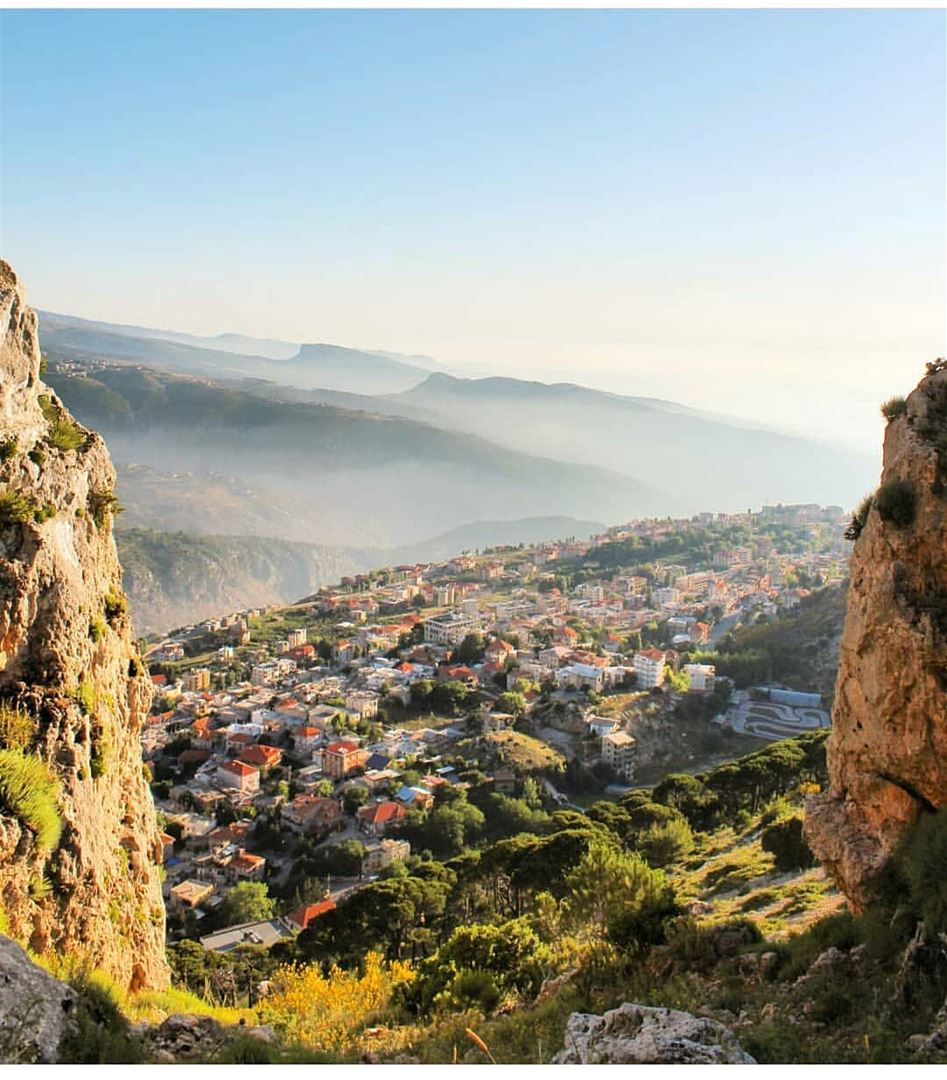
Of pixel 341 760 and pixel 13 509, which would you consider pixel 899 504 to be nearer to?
pixel 13 509

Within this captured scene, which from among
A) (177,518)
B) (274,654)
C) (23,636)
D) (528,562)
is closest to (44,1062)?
(23,636)

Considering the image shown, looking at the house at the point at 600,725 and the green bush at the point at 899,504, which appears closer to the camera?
the green bush at the point at 899,504

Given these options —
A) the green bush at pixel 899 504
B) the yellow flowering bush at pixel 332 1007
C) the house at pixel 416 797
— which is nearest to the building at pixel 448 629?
the house at pixel 416 797

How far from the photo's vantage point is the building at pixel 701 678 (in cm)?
4933

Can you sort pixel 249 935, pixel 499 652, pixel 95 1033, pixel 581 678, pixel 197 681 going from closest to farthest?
pixel 95 1033 → pixel 249 935 → pixel 581 678 → pixel 197 681 → pixel 499 652

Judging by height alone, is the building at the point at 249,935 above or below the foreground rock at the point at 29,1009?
below

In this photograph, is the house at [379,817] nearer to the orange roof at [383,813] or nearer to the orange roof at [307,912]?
the orange roof at [383,813]

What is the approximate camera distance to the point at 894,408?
8625 millimetres

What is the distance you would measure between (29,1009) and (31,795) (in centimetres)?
177

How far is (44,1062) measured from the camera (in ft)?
13.8

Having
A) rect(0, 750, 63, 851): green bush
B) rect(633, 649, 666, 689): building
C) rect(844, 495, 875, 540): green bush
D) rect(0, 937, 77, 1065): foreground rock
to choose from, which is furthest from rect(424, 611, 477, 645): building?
rect(0, 937, 77, 1065): foreground rock

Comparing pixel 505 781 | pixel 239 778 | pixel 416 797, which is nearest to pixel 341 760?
pixel 239 778

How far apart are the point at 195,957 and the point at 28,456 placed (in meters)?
16.8

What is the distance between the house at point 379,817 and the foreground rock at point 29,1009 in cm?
3032
